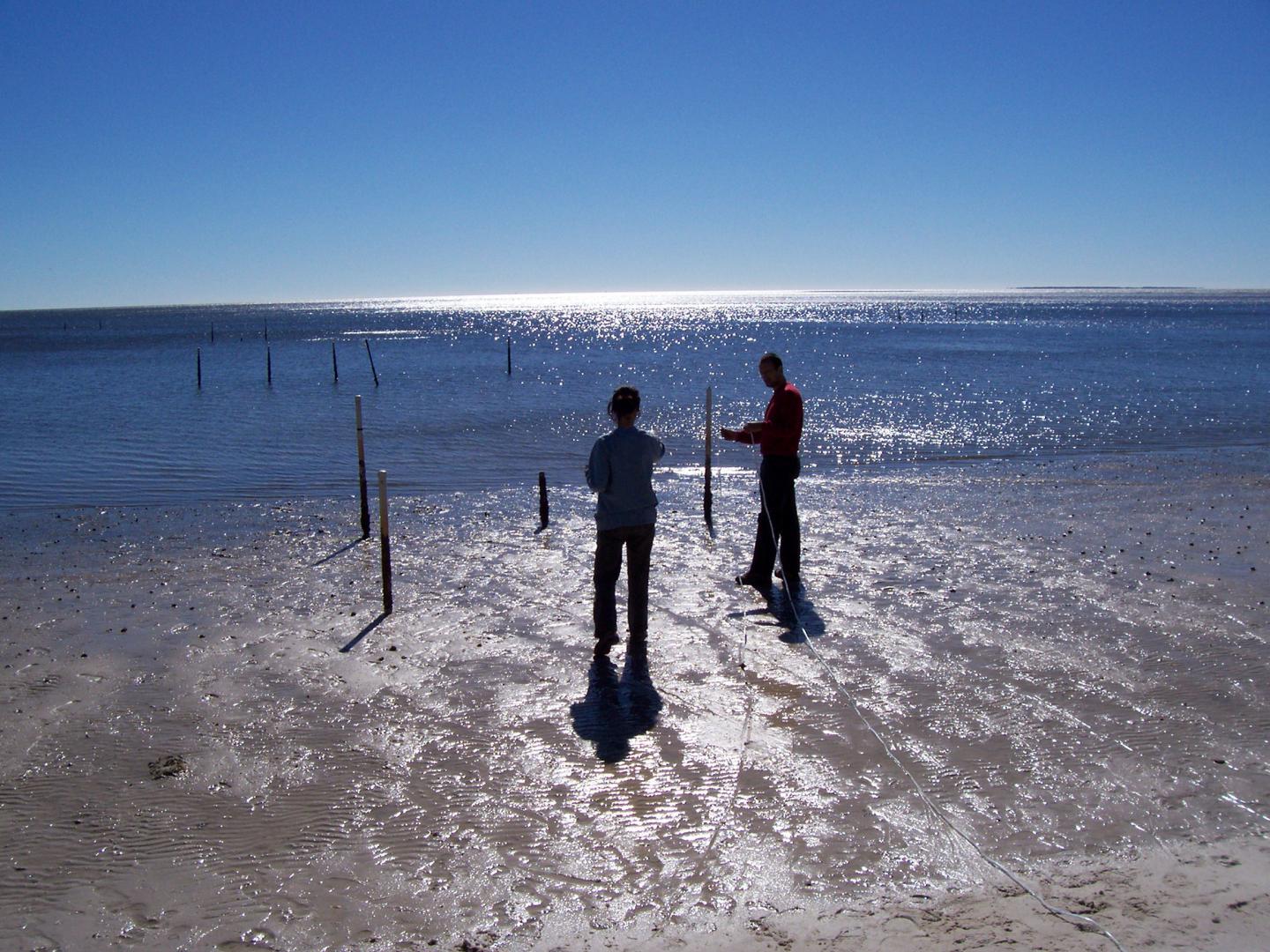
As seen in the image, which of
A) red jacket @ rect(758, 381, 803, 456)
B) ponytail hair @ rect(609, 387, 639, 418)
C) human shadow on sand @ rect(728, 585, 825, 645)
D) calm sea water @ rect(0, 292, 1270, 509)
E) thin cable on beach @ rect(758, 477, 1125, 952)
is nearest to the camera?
thin cable on beach @ rect(758, 477, 1125, 952)

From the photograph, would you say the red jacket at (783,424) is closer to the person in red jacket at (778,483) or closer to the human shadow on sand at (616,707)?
the person in red jacket at (778,483)

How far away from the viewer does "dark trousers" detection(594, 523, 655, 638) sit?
6.84 metres

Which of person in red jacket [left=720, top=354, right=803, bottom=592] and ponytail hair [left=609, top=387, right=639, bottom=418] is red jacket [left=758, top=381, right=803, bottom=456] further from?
ponytail hair [left=609, top=387, right=639, bottom=418]

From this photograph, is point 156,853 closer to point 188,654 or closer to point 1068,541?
point 188,654

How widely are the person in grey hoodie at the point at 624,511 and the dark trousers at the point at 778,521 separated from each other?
6.21ft

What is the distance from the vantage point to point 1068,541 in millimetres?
10516

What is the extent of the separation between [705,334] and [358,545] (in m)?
90.6

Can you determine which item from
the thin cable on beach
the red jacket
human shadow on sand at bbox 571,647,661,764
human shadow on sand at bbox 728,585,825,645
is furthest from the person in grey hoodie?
the red jacket

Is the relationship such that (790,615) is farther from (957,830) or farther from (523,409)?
(523,409)

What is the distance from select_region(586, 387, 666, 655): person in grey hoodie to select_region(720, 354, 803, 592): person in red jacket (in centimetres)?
182

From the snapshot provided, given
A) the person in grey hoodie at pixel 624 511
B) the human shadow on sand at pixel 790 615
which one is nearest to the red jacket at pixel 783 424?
the human shadow on sand at pixel 790 615

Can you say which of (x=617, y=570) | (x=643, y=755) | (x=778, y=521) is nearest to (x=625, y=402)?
(x=617, y=570)

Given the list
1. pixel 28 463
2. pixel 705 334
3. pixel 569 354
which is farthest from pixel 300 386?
pixel 705 334

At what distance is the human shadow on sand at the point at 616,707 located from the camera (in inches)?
217
